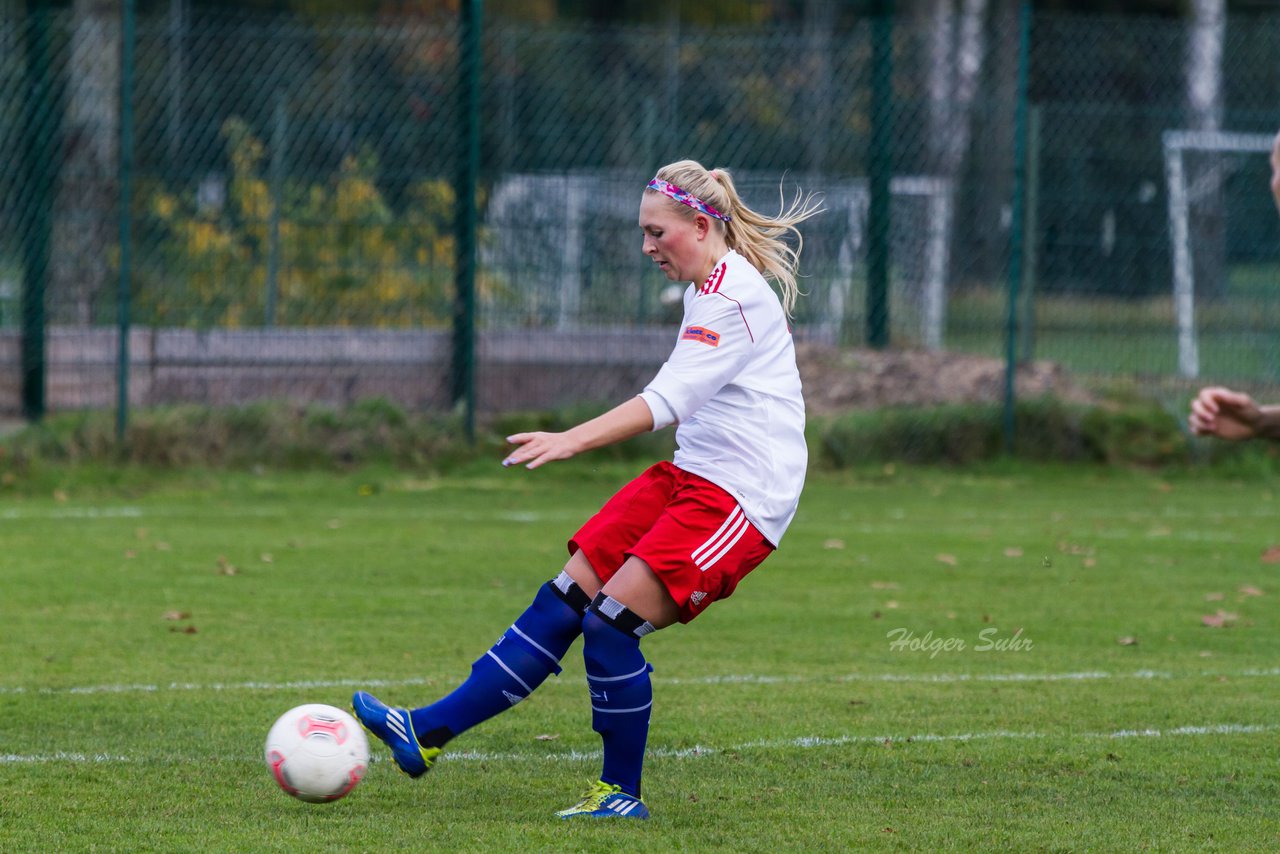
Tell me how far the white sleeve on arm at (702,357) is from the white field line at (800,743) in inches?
55.2

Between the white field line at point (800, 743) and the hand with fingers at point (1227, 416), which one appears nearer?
the hand with fingers at point (1227, 416)

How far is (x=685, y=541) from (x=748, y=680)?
207 centimetres

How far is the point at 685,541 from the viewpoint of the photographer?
15.1ft

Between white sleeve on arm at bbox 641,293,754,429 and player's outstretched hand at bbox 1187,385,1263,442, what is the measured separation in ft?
4.10

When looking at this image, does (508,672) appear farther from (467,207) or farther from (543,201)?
Result: (543,201)

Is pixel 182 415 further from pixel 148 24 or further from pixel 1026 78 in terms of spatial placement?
pixel 1026 78

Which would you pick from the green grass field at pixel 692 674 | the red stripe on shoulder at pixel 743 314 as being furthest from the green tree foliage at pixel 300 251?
the red stripe on shoulder at pixel 743 314

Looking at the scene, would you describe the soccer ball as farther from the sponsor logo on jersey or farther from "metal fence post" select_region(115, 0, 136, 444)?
"metal fence post" select_region(115, 0, 136, 444)

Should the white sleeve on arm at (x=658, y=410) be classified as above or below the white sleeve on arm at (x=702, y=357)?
below

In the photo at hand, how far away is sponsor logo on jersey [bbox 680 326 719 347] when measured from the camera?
4621 millimetres

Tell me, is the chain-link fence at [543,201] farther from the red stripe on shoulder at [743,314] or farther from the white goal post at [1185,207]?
the red stripe on shoulder at [743,314]

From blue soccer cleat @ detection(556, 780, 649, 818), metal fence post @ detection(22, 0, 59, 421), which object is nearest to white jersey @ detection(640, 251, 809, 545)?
blue soccer cleat @ detection(556, 780, 649, 818)

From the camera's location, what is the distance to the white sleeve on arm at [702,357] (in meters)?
4.50

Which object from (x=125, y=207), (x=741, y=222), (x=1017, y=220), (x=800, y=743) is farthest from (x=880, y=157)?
(x=741, y=222)
